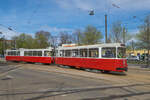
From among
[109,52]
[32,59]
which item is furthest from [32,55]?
[109,52]

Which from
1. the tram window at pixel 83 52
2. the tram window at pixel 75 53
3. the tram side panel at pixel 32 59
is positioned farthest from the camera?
the tram side panel at pixel 32 59

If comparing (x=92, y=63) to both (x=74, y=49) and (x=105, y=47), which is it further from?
(x=74, y=49)

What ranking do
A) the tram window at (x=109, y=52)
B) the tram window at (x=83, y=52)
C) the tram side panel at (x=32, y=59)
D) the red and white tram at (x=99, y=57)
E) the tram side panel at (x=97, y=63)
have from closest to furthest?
the tram side panel at (x=97, y=63)
the red and white tram at (x=99, y=57)
the tram window at (x=109, y=52)
the tram window at (x=83, y=52)
the tram side panel at (x=32, y=59)

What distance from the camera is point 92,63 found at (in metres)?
14.0

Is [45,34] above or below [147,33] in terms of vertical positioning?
above

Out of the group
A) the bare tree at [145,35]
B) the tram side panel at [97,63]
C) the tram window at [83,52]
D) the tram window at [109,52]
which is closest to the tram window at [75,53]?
the tram side panel at [97,63]

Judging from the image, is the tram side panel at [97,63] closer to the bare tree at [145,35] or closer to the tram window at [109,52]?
the tram window at [109,52]

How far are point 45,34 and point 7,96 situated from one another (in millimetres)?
51182

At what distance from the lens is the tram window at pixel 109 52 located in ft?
40.2

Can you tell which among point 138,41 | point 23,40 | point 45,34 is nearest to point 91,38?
point 138,41

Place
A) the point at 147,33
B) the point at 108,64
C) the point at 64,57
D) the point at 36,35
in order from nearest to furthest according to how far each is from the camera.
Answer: the point at 108,64
the point at 64,57
the point at 147,33
the point at 36,35

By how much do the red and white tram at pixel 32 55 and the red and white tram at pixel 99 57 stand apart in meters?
5.37

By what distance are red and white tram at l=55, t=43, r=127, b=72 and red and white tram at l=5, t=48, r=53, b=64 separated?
5370 millimetres

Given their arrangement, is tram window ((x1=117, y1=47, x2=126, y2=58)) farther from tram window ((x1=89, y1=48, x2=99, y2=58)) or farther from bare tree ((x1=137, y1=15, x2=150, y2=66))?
bare tree ((x1=137, y1=15, x2=150, y2=66))
